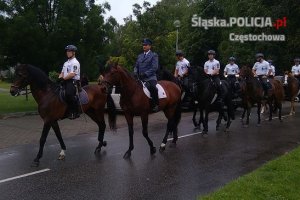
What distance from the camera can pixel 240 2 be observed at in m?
33.3

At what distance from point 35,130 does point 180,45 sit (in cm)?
3282

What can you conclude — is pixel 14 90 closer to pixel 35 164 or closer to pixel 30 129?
pixel 35 164

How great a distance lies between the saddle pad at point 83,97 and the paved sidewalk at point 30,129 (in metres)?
2.52

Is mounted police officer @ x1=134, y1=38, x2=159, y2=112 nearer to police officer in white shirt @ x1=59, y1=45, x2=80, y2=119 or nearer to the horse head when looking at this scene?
police officer in white shirt @ x1=59, y1=45, x2=80, y2=119

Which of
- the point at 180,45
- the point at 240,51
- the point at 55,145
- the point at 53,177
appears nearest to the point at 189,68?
the point at 55,145

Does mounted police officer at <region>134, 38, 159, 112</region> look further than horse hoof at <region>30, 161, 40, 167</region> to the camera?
Yes

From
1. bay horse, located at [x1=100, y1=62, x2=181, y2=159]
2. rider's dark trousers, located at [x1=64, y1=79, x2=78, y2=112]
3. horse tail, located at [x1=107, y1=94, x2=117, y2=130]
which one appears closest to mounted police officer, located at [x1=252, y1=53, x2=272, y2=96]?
bay horse, located at [x1=100, y1=62, x2=181, y2=159]

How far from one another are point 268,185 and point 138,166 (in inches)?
114

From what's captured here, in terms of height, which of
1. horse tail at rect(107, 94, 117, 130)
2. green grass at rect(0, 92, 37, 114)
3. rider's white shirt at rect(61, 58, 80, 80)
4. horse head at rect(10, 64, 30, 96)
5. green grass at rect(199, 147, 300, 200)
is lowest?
green grass at rect(199, 147, 300, 200)

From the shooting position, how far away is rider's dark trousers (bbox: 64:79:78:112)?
948 cm

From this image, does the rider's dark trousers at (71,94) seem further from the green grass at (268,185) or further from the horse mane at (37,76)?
the green grass at (268,185)

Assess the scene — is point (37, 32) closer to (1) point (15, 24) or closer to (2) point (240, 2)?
(1) point (15, 24)

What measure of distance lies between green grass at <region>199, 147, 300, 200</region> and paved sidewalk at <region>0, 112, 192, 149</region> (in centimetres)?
665

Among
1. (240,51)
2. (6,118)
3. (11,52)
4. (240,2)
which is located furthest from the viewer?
(240,51)
